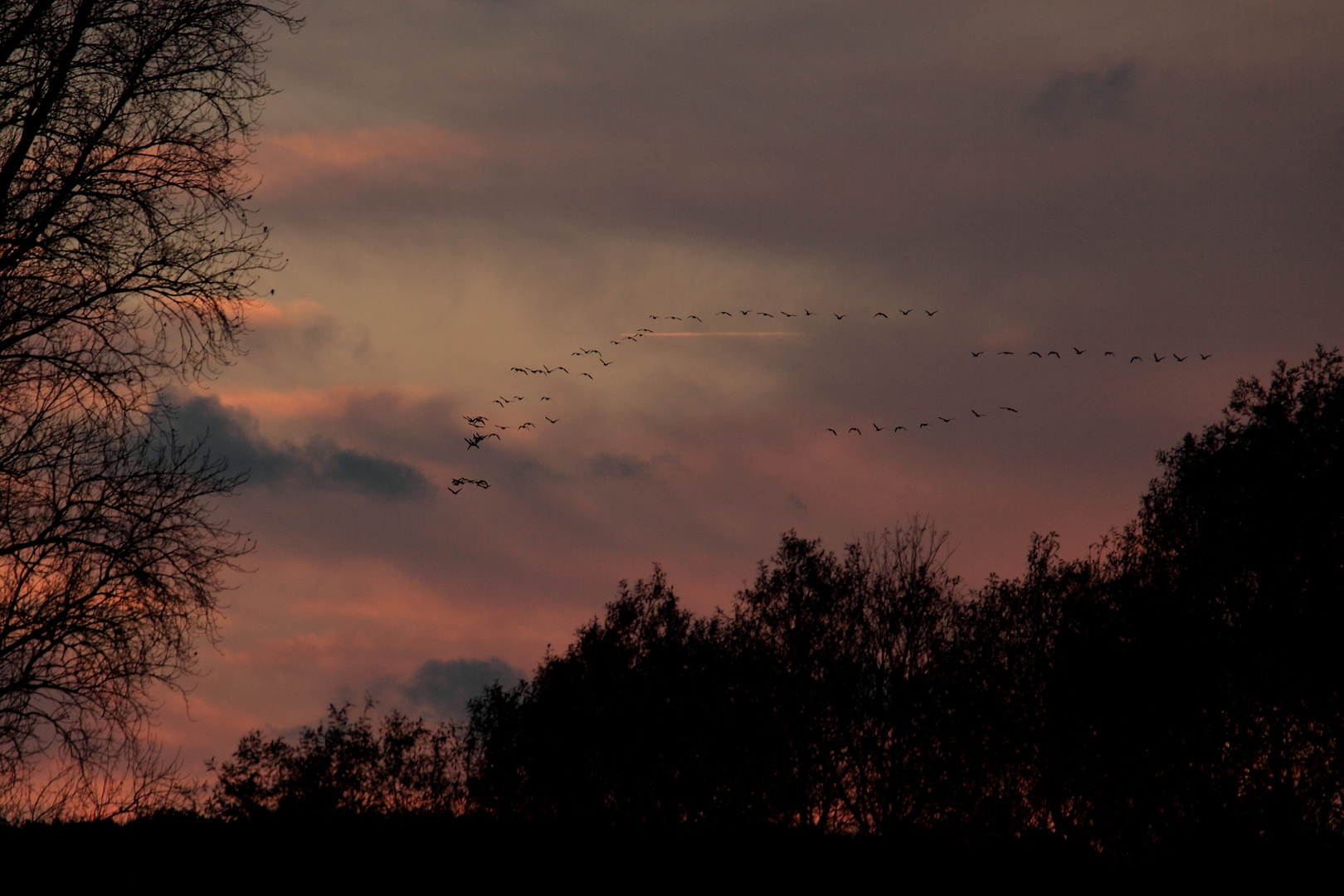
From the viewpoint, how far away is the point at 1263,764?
36750mm

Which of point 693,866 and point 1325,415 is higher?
point 1325,415

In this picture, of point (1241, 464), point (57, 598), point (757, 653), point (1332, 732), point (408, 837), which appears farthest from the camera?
point (757, 653)

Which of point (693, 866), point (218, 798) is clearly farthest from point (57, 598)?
point (218, 798)

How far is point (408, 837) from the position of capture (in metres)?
29.0

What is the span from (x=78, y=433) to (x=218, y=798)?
46236mm

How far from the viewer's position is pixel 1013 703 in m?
42.7

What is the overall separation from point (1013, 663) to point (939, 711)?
3582 mm

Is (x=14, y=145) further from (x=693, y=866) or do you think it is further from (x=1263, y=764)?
(x=1263, y=764)

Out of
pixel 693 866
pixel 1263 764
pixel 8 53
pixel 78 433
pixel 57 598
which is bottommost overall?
pixel 693 866

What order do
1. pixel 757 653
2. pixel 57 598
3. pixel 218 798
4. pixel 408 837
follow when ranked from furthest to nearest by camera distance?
pixel 218 798, pixel 757 653, pixel 408 837, pixel 57 598

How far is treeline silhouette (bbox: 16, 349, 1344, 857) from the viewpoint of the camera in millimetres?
36688

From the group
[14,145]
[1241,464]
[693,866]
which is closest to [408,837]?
[693,866]

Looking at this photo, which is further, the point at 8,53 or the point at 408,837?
the point at 408,837

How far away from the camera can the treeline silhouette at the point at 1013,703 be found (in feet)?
120
